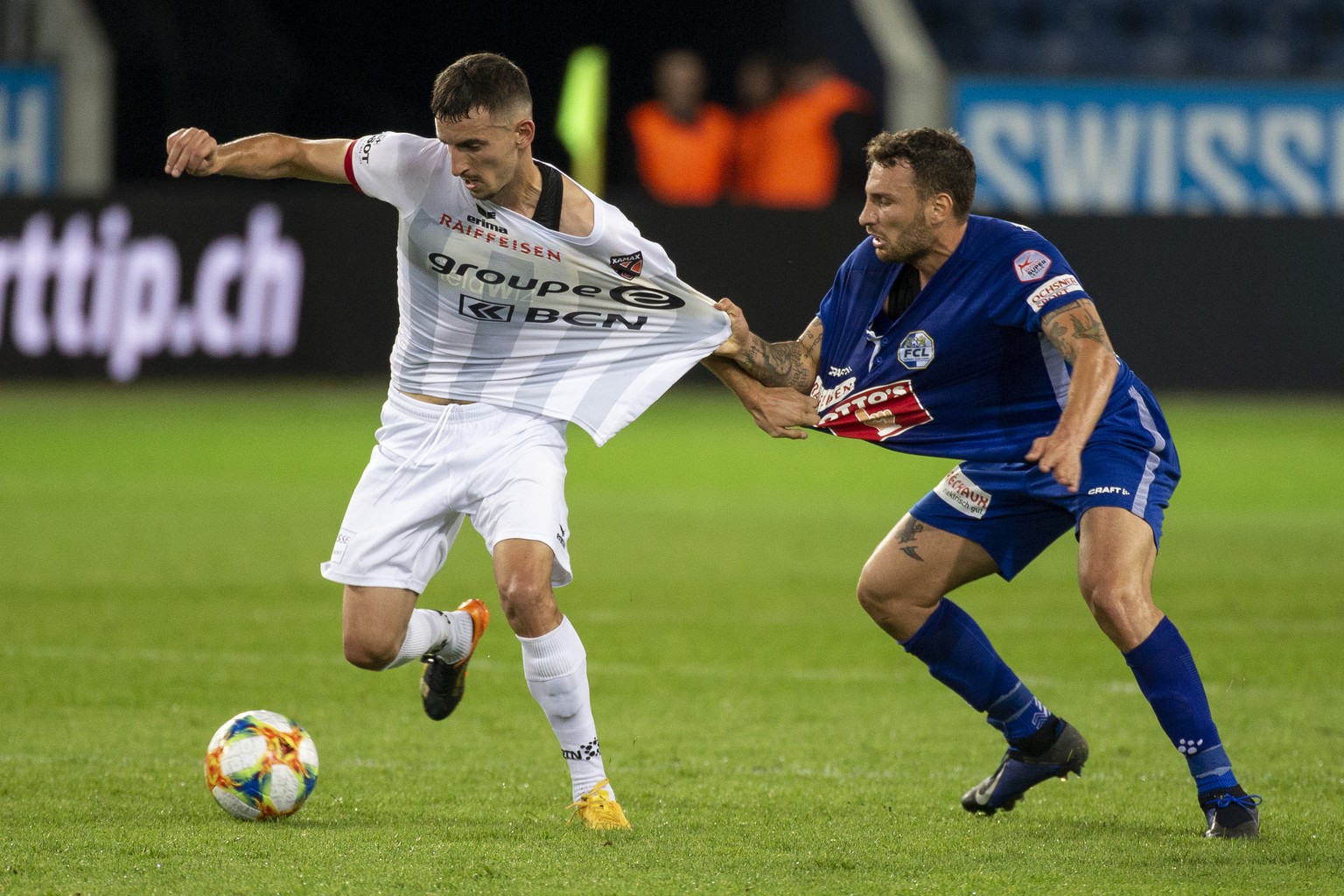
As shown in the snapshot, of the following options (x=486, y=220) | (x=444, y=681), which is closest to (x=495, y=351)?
(x=486, y=220)

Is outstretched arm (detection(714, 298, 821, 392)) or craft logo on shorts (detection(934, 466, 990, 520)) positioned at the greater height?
outstretched arm (detection(714, 298, 821, 392))

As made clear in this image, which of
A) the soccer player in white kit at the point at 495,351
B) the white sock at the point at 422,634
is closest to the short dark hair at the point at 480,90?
the soccer player in white kit at the point at 495,351

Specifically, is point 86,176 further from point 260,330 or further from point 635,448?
point 635,448

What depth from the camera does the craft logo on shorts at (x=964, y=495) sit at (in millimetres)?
5195

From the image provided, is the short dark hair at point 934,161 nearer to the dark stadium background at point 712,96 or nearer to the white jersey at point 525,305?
the white jersey at point 525,305

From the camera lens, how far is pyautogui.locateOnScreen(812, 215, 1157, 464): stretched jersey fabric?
4.95 metres

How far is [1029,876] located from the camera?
4.28 m

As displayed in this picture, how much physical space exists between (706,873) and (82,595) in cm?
510

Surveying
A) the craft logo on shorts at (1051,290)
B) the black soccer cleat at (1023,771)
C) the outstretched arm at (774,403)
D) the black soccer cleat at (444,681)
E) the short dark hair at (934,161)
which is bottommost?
the black soccer cleat at (444,681)

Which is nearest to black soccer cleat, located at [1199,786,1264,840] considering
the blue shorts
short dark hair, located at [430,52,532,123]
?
the blue shorts

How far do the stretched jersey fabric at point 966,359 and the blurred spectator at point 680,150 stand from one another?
543 inches

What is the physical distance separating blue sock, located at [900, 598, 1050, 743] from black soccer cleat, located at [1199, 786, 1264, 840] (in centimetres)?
61

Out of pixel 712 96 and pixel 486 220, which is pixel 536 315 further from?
pixel 712 96

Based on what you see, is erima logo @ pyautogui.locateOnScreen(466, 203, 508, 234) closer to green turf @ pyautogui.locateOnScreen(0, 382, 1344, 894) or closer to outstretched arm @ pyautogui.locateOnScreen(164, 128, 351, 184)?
outstretched arm @ pyautogui.locateOnScreen(164, 128, 351, 184)
